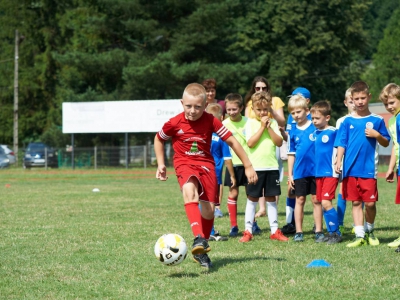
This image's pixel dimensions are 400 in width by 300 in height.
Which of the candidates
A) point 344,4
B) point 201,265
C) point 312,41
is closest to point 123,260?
point 201,265

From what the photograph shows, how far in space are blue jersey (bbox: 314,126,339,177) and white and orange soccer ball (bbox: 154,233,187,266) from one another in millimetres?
3056

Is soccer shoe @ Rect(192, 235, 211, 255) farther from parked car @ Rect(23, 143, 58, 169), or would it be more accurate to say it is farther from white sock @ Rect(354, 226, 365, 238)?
parked car @ Rect(23, 143, 58, 169)

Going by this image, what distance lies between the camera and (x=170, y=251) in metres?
6.58

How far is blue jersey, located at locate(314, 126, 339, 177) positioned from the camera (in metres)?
9.10

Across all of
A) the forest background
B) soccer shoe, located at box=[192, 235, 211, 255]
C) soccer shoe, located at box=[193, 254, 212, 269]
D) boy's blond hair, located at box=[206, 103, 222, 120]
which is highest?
the forest background

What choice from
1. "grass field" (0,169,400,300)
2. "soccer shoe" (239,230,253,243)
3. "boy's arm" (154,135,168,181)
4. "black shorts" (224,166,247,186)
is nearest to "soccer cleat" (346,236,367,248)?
"grass field" (0,169,400,300)

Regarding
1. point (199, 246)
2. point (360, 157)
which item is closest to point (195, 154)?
point (199, 246)

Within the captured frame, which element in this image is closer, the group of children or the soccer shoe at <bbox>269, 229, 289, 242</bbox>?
the group of children

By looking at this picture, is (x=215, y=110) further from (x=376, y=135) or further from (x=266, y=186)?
(x=376, y=135)

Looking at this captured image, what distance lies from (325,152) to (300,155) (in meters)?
0.34

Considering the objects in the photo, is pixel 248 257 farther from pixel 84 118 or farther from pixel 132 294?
pixel 84 118

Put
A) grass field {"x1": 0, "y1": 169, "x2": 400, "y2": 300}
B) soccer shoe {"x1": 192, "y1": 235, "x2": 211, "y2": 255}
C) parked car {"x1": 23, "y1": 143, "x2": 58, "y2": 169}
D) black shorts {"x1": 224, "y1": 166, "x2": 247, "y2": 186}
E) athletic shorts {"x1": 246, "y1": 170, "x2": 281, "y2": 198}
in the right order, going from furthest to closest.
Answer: parked car {"x1": 23, "y1": 143, "x2": 58, "y2": 169}, black shorts {"x1": 224, "y1": 166, "x2": 247, "y2": 186}, athletic shorts {"x1": 246, "y1": 170, "x2": 281, "y2": 198}, soccer shoe {"x1": 192, "y1": 235, "x2": 211, "y2": 255}, grass field {"x1": 0, "y1": 169, "x2": 400, "y2": 300}

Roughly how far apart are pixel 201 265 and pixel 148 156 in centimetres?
3349

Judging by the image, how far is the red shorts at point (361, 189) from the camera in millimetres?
8562
